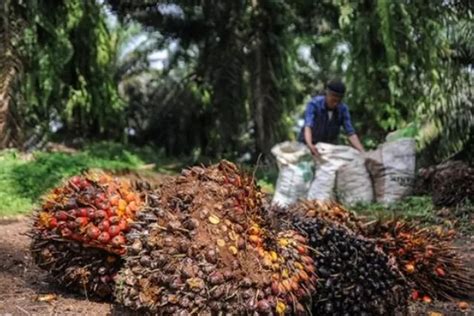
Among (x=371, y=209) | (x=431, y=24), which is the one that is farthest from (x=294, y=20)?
(x=371, y=209)

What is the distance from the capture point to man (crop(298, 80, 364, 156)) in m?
7.63

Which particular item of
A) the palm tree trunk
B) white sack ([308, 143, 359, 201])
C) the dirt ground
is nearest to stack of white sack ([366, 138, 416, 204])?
white sack ([308, 143, 359, 201])

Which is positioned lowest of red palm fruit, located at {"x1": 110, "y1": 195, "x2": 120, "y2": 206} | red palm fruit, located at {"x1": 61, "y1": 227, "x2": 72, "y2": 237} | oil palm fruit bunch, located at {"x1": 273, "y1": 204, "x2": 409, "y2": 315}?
oil palm fruit bunch, located at {"x1": 273, "y1": 204, "x2": 409, "y2": 315}

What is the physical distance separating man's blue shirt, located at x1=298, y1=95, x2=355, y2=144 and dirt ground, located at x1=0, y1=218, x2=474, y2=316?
3.98 metres

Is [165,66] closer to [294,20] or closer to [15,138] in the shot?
[294,20]

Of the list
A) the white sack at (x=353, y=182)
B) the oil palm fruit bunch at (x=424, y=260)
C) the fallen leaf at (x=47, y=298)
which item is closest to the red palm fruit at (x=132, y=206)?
the fallen leaf at (x=47, y=298)

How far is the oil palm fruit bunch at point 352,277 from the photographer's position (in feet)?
11.1

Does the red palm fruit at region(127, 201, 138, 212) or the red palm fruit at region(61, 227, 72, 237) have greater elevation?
the red palm fruit at region(127, 201, 138, 212)

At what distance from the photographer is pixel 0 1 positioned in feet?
31.3

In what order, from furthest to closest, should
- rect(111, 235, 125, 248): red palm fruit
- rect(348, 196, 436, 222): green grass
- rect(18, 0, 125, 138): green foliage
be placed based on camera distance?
1. rect(18, 0, 125, 138): green foliage
2. rect(348, 196, 436, 222): green grass
3. rect(111, 235, 125, 248): red palm fruit

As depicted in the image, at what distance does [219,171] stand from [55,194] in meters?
1.07

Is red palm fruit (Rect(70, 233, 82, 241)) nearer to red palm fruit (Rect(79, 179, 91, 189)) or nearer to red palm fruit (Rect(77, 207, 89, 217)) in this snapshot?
red palm fruit (Rect(77, 207, 89, 217))

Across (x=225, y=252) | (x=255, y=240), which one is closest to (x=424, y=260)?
(x=255, y=240)

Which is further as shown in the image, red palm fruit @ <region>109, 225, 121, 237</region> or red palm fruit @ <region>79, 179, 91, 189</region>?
red palm fruit @ <region>79, 179, 91, 189</region>
